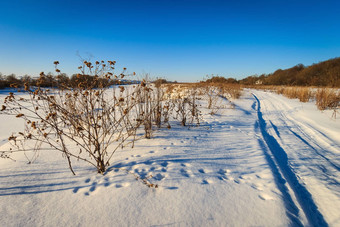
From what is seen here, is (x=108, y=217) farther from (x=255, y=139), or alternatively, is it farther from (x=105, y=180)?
(x=255, y=139)

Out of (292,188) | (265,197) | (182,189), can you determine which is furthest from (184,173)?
(292,188)

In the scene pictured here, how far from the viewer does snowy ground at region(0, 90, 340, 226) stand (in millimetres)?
1387

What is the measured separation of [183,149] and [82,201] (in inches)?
64.4

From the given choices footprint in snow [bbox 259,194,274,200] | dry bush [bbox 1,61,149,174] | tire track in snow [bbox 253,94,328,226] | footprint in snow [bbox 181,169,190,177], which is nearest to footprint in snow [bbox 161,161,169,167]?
footprint in snow [bbox 181,169,190,177]

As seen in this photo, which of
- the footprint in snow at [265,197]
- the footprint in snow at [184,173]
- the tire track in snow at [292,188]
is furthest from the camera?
the footprint in snow at [184,173]

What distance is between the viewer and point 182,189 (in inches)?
67.6

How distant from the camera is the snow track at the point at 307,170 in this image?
5.17 feet

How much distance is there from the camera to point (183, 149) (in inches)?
105

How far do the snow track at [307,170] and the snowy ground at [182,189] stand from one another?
12 mm

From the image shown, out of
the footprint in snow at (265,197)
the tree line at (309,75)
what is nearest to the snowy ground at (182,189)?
the footprint in snow at (265,197)

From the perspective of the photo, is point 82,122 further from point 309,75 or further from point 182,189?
point 309,75

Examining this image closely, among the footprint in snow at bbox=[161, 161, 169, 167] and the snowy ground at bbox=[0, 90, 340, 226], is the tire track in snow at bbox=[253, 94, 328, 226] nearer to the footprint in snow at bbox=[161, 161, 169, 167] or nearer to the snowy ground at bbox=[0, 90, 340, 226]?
the snowy ground at bbox=[0, 90, 340, 226]

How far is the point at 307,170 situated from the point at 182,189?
2.04 meters

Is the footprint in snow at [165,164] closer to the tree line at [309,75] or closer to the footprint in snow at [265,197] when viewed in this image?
the footprint in snow at [265,197]
